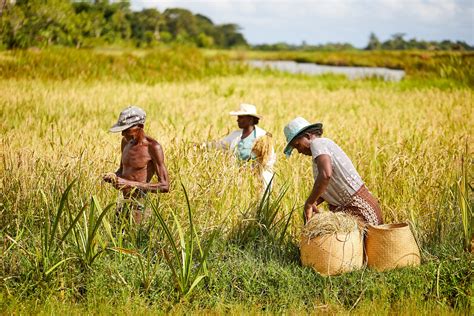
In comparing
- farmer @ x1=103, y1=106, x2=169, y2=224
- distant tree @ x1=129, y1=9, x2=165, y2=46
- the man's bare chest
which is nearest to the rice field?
farmer @ x1=103, y1=106, x2=169, y2=224

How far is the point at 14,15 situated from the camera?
20188 mm

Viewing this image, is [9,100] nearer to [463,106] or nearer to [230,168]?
[230,168]

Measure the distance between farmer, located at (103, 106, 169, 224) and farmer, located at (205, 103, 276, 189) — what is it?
126 cm

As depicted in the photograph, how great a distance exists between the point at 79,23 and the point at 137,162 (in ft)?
101

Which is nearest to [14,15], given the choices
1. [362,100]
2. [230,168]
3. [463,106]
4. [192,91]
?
[192,91]

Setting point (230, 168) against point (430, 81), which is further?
point (430, 81)

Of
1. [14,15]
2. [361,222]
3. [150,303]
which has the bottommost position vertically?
[150,303]

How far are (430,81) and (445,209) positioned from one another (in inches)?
534

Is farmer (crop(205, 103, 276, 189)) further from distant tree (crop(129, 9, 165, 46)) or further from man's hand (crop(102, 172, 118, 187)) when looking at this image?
distant tree (crop(129, 9, 165, 46))

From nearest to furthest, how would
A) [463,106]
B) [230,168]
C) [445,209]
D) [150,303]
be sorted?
1. [150,303]
2. [445,209]
3. [230,168]
4. [463,106]

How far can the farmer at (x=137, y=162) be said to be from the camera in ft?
13.5

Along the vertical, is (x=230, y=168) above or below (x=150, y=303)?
above

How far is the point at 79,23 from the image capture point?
109ft

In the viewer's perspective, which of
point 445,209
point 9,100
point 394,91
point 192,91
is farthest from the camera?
point 394,91
